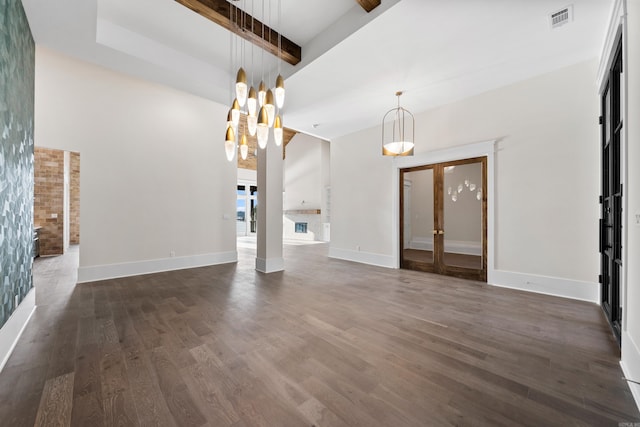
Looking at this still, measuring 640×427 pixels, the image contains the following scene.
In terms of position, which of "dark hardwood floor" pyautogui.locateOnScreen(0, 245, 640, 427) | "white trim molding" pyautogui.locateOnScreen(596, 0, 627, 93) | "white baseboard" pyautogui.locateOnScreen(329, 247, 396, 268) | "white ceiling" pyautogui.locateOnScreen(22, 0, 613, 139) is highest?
"white ceiling" pyautogui.locateOnScreen(22, 0, 613, 139)

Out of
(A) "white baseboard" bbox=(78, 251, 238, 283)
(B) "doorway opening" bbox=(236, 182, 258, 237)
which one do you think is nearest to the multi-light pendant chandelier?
(A) "white baseboard" bbox=(78, 251, 238, 283)

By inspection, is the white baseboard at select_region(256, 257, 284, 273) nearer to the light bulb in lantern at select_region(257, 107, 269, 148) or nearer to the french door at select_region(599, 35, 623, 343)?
the light bulb in lantern at select_region(257, 107, 269, 148)

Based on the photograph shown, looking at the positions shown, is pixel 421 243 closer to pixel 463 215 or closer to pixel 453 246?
pixel 453 246

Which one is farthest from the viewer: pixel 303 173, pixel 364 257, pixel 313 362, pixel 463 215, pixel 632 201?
pixel 303 173

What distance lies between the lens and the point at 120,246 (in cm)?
484

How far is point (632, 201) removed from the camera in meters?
1.92

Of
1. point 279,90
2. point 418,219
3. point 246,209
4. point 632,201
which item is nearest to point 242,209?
point 246,209

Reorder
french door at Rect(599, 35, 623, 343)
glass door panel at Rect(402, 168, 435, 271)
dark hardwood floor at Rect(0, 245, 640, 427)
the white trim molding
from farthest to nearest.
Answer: glass door panel at Rect(402, 168, 435, 271) → french door at Rect(599, 35, 623, 343) → the white trim molding → dark hardwood floor at Rect(0, 245, 640, 427)

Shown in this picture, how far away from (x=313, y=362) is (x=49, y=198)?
893 centimetres

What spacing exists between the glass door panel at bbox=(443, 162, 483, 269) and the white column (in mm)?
3457

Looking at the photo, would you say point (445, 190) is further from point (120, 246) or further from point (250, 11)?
point (120, 246)

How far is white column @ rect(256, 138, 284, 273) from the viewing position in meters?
5.35

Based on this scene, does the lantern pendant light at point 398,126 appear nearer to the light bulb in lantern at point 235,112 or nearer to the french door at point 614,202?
the french door at point 614,202

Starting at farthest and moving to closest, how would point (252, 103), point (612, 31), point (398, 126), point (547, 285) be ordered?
point (398, 126) → point (547, 285) → point (252, 103) → point (612, 31)
